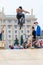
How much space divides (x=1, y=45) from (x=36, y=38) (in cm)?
134

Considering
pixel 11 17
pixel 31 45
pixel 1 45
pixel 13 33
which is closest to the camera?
pixel 31 45

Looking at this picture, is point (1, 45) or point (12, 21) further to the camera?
point (12, 21)

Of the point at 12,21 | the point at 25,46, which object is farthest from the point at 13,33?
the point at 25,46

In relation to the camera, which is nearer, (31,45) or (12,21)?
(31,45)

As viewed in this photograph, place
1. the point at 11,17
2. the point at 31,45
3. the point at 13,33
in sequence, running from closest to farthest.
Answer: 1. the point at 31,45
2. the point at 11,17
3. the point at 13,33

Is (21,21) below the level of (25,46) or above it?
above
